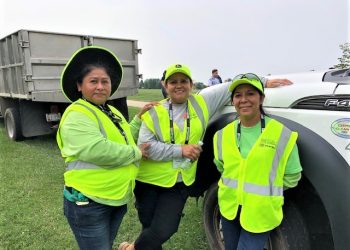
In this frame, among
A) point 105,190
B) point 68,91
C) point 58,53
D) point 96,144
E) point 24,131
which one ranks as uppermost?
point 58,53

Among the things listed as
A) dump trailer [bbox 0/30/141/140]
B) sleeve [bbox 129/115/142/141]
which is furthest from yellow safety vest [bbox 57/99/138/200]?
dump trailer [bbox 0/30/141/140]

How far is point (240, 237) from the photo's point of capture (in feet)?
7.61

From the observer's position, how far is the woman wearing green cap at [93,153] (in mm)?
2139

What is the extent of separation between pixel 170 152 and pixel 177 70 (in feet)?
1.92

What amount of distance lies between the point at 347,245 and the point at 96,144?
1508 mm

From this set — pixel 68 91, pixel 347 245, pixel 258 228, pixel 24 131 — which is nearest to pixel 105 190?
pixel 68 91

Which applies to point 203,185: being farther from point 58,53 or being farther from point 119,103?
point 119,103

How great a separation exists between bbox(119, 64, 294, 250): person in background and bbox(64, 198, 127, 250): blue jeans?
464mm

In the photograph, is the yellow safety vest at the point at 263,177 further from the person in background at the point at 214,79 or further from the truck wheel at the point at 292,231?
the person in background at the point at 214,79

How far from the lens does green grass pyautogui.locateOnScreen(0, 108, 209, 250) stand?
12.1ft

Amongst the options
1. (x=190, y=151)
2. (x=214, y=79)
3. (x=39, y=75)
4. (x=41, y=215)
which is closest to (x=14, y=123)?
(x=39, y=75)

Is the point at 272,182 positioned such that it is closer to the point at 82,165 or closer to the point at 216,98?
the point at 216,98

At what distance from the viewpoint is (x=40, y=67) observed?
7.82 m

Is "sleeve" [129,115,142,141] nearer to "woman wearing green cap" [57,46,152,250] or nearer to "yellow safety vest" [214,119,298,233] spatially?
"woman wearing green cap" [57,46,152,250]
